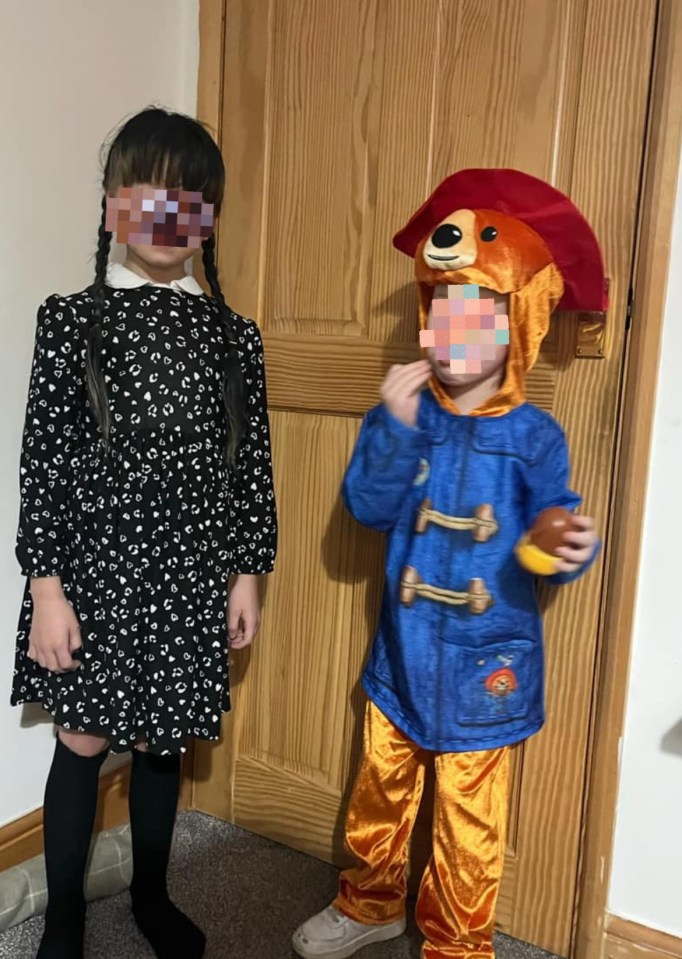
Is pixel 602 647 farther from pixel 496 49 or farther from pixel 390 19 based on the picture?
pixel 390 19

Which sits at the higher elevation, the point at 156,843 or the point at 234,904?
the point at 156,843

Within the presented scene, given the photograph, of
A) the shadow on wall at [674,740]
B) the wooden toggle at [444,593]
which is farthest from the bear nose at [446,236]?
the shadow on wall at [674,740]

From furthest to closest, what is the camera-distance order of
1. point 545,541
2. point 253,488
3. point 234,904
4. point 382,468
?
point 234,904
point 253,488
point 382,468
point 545,541

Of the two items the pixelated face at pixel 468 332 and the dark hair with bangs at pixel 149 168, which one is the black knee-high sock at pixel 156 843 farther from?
the pixelated face at pixel 468 332

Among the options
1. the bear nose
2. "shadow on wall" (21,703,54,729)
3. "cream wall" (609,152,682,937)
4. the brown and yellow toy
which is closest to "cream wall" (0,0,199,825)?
"shadow on wall" (21,703,54,729)

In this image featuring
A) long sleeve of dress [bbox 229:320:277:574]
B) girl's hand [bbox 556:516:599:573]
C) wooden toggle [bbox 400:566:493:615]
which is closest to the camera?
girl's hand [bbox 556:516:599:573]

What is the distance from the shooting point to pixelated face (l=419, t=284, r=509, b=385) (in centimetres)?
100

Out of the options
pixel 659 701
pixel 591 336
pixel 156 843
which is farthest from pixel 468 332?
pixel 156 843

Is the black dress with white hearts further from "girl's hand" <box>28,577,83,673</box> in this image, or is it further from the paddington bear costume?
the paddington bear costume

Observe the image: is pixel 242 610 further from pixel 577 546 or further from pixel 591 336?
pixel 591 336

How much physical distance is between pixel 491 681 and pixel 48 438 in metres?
0.62

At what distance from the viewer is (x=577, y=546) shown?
3.13 feet

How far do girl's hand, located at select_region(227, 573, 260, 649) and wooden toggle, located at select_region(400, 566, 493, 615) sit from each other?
24cm

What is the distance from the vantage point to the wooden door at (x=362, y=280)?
1126mm
